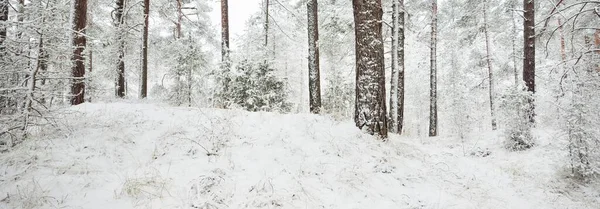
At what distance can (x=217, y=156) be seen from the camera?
480 centimetres

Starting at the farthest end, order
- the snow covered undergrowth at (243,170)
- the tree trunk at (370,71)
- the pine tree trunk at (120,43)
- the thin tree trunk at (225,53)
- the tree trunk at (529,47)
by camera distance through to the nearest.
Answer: the thin tree trunk at (225,53) < the pine tree trunk at (120,43) < the tree trunk at (529,47) < the tree trunk at (370,71) < the snow covered undergrowth at (243,170)

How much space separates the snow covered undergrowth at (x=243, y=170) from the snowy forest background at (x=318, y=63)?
663 mm

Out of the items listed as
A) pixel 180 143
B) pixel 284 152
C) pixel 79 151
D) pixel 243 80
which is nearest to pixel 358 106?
pixel 284 152

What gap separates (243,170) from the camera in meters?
Answer: 4.50

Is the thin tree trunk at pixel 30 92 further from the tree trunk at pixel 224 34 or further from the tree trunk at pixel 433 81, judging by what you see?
the tree trunk at pixel 433 81

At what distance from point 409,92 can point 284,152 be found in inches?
1590

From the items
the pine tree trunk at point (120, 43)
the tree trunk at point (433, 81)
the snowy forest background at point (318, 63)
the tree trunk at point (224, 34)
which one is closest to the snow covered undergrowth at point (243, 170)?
the snowy forest background at point (318, 63)

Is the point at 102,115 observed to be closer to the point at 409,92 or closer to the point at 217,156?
the point at 217,156

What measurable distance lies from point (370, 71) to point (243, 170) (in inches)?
128

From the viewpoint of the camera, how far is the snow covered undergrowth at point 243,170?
3.87m

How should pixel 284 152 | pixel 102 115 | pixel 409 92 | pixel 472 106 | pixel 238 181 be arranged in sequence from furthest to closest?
pixel 409 92
pixel 472 106
pixel 102 115
pixel 284 152
pixel 238 181

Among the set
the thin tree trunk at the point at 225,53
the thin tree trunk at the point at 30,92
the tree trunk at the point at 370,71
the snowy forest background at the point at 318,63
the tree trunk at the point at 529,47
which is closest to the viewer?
the thin tree trunk at the point at 30,92

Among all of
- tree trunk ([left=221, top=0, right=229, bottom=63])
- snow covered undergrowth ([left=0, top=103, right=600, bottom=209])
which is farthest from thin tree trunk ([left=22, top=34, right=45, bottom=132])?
tree trunk ([left=221, top=0, right=229, bottom=63])

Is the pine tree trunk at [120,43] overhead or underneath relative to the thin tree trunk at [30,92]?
overhead
